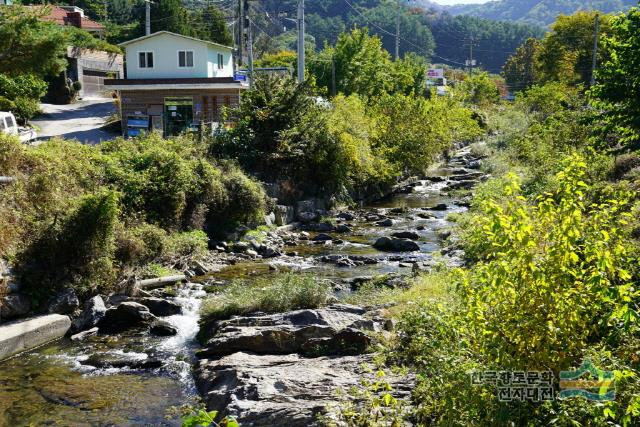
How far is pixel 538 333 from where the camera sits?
657cm

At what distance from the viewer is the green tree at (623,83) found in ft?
49.7

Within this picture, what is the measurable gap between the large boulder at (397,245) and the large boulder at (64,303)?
12.2 meters

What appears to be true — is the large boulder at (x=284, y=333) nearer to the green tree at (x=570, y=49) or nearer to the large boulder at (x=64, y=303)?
the large boulder at (x=64, y=303)

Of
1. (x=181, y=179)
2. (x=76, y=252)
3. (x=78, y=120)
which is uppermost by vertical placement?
(x=78, y=120)

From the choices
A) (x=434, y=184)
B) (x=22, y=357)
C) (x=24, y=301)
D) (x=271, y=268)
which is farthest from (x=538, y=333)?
(x=434, y=184)

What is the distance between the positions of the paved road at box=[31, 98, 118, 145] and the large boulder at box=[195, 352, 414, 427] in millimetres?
23436

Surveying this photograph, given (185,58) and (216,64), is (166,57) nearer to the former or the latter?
(185,58)

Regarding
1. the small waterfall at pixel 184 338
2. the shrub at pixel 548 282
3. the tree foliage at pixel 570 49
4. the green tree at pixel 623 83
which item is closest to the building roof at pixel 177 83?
the small waterfall at pixel 184 338

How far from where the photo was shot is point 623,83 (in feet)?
51.1

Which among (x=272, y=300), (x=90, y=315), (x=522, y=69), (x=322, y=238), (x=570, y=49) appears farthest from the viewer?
(x=522, y=69)

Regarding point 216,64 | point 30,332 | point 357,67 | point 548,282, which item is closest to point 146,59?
point 216,64

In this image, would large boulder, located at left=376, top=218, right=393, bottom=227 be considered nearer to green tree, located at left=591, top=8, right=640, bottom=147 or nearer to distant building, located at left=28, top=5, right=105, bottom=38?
green tree, located at left=591, top=8, right=640, bottom=147

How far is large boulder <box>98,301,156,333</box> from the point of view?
52.9ft

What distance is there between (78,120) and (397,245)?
92.0 feet
